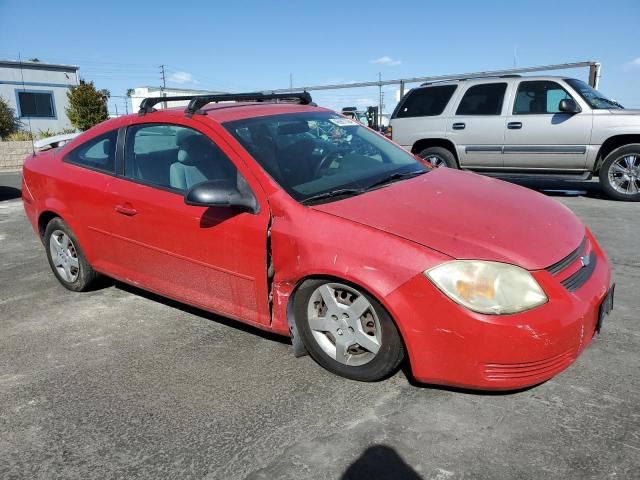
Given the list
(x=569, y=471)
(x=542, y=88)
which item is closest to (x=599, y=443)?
(x=569, y=471)

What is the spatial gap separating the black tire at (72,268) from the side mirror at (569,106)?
6.74m

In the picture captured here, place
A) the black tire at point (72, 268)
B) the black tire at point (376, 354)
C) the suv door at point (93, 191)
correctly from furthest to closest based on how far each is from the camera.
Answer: the black tire at point (72, 268) → the suv door at point (93, 191) → the black tire at point (376, 354)

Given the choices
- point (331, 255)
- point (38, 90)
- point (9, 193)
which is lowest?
point (9, 193)

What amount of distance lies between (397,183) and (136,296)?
239 cm

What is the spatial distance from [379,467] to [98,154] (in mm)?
3071

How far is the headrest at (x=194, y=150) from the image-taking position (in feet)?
11.1

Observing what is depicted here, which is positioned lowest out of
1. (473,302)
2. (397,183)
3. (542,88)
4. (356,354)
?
(356,354)

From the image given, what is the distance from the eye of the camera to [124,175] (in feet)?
12.3

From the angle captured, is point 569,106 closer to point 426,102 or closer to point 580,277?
point 426,102

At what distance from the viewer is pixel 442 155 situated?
895 centimetres

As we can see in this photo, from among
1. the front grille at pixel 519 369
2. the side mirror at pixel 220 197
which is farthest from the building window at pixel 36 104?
the front grille at pixel 519 369

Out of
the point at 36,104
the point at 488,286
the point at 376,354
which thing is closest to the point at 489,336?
the point at 488,286

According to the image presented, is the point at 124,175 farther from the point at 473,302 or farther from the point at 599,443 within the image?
the point at 599,443

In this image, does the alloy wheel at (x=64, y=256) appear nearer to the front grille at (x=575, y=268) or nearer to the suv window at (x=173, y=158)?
the suv window at (x=173, y=158)
